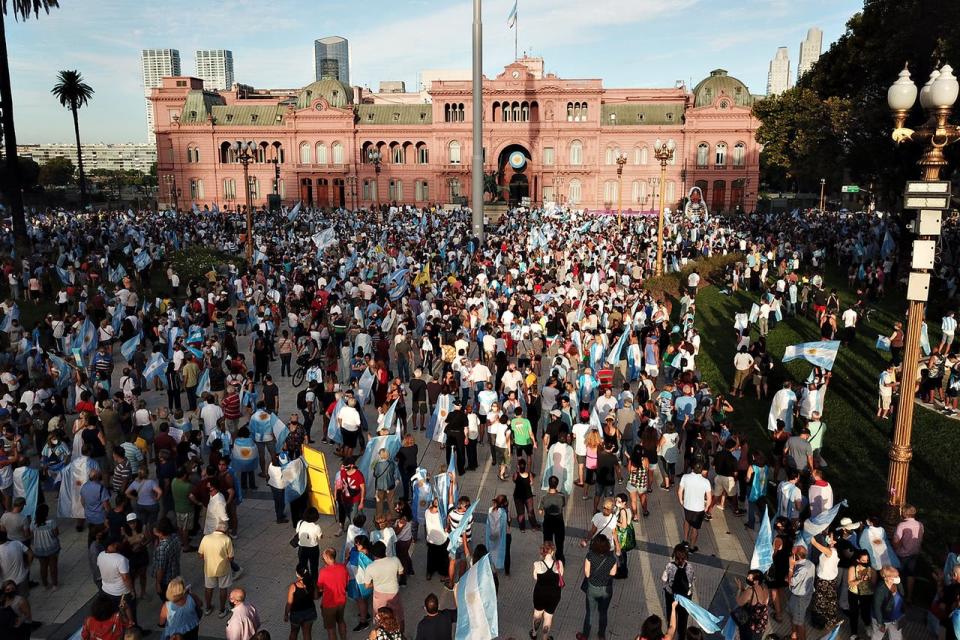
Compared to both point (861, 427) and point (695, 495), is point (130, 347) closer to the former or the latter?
point (695, 495)

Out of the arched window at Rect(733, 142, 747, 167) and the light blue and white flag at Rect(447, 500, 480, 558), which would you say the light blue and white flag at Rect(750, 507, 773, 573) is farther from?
the arched window at Rect(733, 142, 747, 167)

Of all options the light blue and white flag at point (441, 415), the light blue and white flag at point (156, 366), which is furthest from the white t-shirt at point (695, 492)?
the light blue and white flag at point (156, 366)

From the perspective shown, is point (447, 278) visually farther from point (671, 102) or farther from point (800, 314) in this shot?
point (671, 102)

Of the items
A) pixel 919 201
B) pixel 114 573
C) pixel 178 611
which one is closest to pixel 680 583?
pixel 178 611

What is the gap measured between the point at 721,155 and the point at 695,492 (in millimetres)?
66312

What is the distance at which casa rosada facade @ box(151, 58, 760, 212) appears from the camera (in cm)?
6869

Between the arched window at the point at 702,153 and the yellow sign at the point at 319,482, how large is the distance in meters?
66.4

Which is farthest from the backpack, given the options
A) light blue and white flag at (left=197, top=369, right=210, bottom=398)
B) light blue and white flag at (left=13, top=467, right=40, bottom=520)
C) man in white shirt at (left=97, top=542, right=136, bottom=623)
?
light blue and white flag at (left=197, top=369, right=210, bottom=398)

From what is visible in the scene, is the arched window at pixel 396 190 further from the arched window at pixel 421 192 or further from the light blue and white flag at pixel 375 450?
the light blue and white flag at pixel 375 450

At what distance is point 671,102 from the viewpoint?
231 feet

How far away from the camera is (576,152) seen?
7000 cm

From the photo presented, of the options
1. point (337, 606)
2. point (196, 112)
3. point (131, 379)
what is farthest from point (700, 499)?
point (196, 112)

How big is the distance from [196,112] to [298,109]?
11771 mm

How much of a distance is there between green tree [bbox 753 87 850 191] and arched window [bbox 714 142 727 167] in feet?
112
